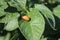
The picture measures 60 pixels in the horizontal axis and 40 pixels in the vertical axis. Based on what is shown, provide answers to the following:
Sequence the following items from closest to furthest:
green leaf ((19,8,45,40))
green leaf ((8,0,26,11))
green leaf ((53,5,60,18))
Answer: green leaf ((19,8,45,40)) < green leaf ((8,0,26,11)) < green leaf ((53,5,60,18))

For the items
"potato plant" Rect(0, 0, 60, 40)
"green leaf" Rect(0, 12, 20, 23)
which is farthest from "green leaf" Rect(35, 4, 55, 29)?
"green leaf" Rect(0, 12, 20, 23)

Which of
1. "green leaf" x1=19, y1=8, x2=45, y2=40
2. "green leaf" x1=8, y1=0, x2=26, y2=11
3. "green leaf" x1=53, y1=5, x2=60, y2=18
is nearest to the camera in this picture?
"green leaf" x1=19, y1=8, x2=45, y2=40

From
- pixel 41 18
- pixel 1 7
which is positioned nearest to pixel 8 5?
pixel 1 7

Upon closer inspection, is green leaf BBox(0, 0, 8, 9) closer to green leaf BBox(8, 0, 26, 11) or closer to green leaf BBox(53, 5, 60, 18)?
green leaf BBox(8, 0, 26, 11)

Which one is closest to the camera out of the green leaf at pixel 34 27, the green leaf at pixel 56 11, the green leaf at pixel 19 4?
the green leaf at pixel 34 27

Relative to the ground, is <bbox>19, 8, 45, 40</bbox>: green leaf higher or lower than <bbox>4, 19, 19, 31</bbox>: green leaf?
higher

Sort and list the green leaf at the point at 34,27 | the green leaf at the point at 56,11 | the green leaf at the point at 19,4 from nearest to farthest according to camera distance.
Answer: the green leaf at the point at 34,27
the green leaf at the point at 19,4
the green leaf at the point at 56,11

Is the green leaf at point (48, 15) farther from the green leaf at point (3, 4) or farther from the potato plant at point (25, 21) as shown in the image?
the green leaf at point (3, 4)

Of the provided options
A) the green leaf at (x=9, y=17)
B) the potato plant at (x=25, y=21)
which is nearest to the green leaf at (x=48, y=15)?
the potato plant at (x=25, y=21)

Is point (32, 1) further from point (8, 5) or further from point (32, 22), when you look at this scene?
point (32, 22)
